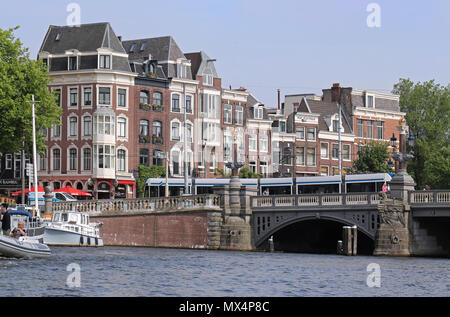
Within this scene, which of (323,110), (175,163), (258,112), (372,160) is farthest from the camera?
(323,110)

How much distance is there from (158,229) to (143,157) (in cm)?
2748

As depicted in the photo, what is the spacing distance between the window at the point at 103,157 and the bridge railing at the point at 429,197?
133 ft

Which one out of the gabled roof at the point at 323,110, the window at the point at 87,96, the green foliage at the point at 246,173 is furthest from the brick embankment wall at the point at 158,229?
the gabled roof at the point at 323,110

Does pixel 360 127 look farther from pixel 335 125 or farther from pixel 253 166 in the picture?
pixel 253 166

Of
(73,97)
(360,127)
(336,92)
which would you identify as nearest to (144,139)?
(73,97)

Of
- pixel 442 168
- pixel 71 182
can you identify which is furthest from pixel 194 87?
pixel 442 168

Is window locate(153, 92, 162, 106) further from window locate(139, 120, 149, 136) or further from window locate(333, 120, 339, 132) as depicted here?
window locate(333, 120, 339, 132)

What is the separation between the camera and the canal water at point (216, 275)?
137 feet

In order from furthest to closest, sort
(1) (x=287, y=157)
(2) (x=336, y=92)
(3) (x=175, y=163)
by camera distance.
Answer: (2) (x=336, y=92), (1) (x=287, y=157), (3) (x=175, y=163)

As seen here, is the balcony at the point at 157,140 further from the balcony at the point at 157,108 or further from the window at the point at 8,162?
the window at the point at 8,162

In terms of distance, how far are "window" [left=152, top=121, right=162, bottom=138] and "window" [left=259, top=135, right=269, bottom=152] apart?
45.3 ft

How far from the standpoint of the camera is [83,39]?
104 meters

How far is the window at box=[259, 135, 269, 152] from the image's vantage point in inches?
4601
